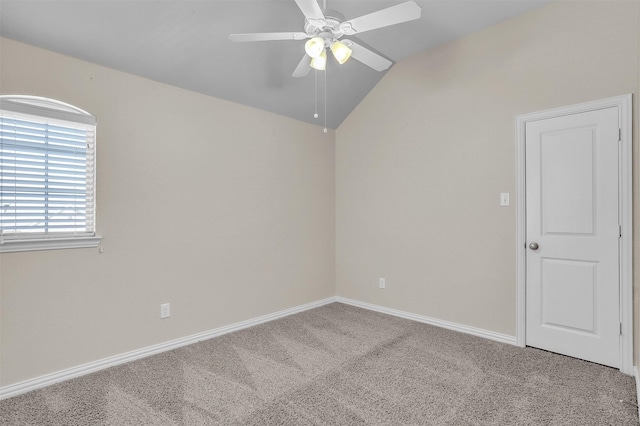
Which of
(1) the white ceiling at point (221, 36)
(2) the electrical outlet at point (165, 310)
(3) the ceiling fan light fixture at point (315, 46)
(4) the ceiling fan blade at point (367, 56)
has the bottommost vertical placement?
(2) the electrical outlet at point (165, 310)

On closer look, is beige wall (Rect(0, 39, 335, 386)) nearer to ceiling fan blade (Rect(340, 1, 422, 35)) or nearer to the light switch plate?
ceiling fan blade (Rect(340, 1, 422, 35))

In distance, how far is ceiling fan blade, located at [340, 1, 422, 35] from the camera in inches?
64.6

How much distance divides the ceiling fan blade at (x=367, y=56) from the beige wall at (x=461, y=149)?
1.20 metres

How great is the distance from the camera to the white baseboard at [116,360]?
2.09m

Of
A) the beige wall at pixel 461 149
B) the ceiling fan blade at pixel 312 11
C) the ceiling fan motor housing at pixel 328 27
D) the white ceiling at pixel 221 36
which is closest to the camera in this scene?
the ceiling fan blade at pixel 312 11

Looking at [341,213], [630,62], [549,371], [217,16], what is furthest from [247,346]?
[630,62]

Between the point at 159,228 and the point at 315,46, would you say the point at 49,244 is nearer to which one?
the point at 159,228

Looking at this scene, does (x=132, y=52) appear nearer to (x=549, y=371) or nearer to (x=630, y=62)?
(x=630, y=62)

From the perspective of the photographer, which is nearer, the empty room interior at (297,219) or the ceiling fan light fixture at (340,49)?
the ceiling fan light fixture at (340,49)

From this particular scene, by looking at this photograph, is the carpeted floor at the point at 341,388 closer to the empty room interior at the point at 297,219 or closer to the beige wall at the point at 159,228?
the empty room interior at the point at 297,219

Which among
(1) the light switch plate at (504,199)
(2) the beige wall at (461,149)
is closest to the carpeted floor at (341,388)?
(2) the beige wall at (461,149)

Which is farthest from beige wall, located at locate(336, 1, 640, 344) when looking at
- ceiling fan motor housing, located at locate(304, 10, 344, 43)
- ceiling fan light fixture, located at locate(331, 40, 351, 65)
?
ceiling fan motor housing, located at locate(304, 10, 344, 43)

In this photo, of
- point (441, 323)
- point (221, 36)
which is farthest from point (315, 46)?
point (441, 323)

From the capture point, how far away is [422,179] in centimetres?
339
